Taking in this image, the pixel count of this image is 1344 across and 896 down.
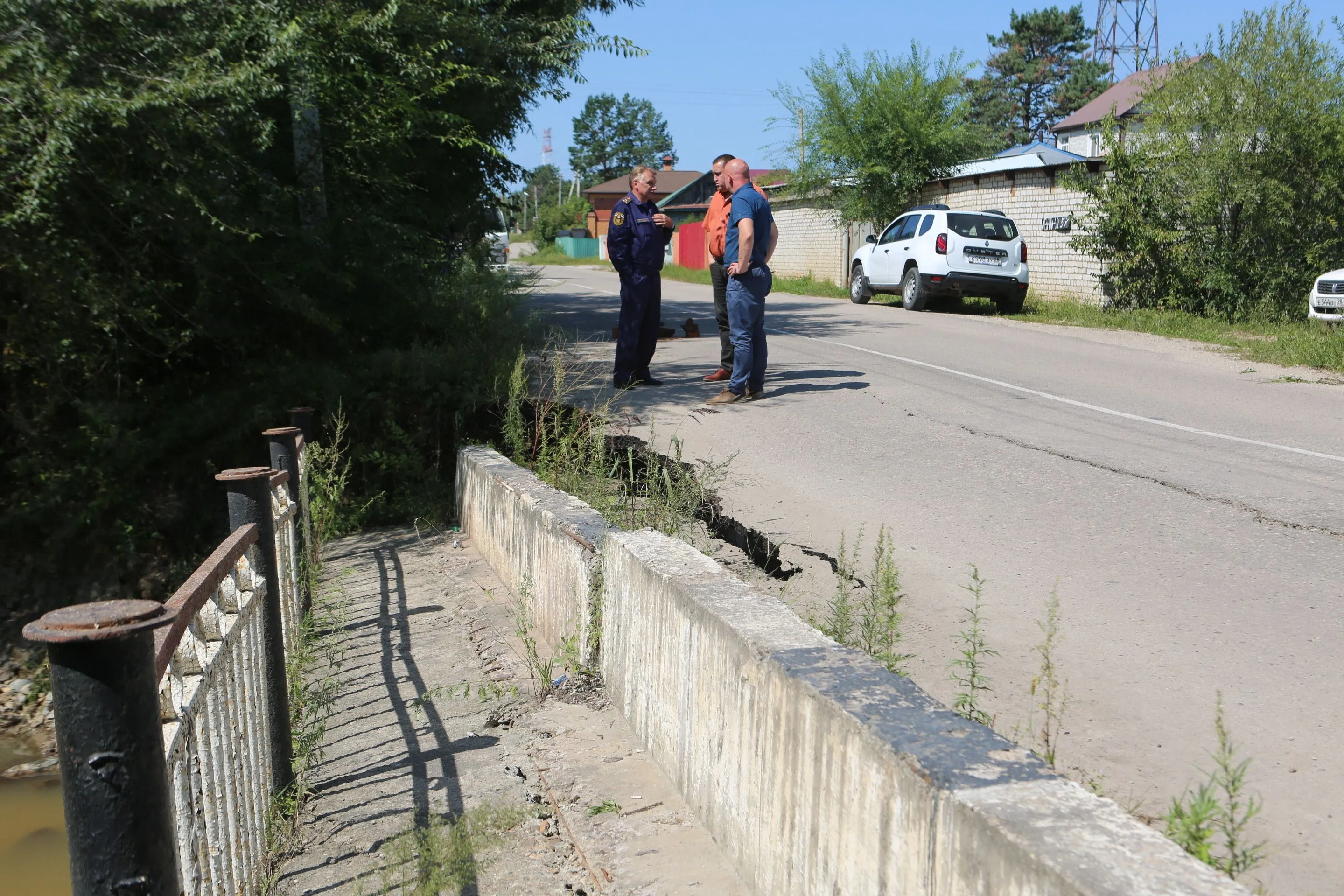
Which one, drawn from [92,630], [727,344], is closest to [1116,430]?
[727,344]

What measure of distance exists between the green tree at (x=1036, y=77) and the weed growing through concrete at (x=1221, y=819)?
247ft

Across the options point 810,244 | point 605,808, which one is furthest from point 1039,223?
point 605,808

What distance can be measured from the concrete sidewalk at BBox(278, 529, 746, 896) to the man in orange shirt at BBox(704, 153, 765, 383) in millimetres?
4907

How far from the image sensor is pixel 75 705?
189 cm

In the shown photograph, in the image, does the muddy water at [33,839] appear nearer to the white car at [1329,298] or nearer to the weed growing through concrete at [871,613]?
the weed growing through concrete at [871,613]

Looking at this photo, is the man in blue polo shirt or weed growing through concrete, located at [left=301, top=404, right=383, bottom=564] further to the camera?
the man in blue polo shirt

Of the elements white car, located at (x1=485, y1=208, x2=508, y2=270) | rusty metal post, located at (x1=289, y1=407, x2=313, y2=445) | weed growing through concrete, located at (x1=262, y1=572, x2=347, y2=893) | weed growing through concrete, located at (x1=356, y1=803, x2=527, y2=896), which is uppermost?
white car, located at (x1=485, y1=208, x2=508, y2=270)

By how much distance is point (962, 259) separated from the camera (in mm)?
18891

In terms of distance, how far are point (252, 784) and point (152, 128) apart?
5.21 metres

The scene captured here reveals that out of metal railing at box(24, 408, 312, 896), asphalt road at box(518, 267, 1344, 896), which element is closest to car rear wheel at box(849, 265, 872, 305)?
asphalt road at box(518, 267, 1344, 896)

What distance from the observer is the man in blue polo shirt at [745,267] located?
29.9ft

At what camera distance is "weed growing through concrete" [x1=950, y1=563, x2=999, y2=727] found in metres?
3.40

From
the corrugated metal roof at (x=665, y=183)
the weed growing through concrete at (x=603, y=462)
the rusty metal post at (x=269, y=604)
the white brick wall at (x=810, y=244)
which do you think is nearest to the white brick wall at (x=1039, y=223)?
the white brick wall at (x=810, y=244)

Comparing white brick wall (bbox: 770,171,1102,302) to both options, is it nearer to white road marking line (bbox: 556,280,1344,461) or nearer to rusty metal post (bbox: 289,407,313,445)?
white road marking line (bbox: 556,280,1344,461)
